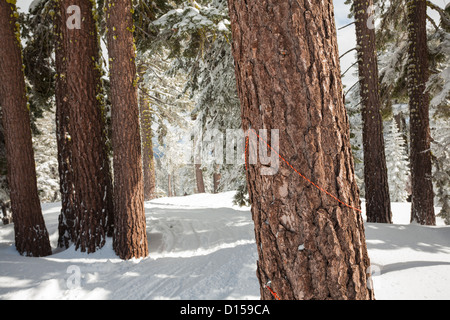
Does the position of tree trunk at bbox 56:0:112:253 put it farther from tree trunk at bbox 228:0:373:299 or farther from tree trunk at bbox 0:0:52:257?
tree trunk at bbox 228:0:373:299

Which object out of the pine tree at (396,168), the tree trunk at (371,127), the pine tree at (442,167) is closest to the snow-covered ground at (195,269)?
the tree trunk at (371,127)

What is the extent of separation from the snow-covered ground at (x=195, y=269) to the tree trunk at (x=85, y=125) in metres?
0.57

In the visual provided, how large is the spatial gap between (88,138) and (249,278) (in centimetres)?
435

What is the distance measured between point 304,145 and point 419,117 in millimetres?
7617

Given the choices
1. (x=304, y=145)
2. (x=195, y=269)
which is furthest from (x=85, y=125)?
(x=304, y=145)

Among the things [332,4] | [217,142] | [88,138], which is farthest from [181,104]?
[332,4]

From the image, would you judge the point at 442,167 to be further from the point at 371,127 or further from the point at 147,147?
the point at 147,147

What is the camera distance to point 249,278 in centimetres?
393

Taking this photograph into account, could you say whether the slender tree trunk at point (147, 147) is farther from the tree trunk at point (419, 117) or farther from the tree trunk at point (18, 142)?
the tree trunk at point (419, 117)

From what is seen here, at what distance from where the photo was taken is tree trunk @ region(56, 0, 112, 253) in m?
5.60

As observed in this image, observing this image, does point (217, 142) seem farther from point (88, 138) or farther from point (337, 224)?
point (337, 224)

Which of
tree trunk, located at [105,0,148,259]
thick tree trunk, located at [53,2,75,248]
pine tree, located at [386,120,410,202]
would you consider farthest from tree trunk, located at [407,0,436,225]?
pine tree, located at [386,120,410,202]

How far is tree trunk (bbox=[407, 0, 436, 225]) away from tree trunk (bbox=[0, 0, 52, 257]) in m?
9.27

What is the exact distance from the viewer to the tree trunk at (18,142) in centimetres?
575
